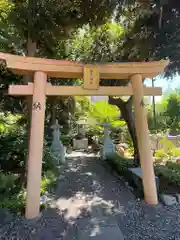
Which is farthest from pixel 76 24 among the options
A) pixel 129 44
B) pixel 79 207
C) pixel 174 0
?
pixel 79 207

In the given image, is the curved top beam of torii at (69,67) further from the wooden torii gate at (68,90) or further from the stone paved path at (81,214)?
the stone paved path at (81,214)

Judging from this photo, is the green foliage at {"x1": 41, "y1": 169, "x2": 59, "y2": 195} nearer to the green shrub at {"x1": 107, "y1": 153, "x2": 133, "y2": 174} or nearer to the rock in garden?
the green shrub at {"x1": 107, "y1": 153, "x2": 133, "y2": 174}

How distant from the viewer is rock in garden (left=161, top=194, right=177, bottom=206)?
15.4 feet

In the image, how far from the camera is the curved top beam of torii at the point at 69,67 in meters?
4.28

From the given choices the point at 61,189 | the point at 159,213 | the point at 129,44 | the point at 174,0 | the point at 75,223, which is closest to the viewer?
the point at 75,223

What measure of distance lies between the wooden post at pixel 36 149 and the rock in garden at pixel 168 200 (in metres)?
2.47

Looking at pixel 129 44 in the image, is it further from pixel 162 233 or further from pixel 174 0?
pixel 162 233

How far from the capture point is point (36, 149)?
4.21 meters

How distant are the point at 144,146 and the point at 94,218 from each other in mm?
1664

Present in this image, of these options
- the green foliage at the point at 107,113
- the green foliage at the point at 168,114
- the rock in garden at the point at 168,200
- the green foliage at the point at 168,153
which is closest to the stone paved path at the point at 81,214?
the rock in garden at the point at 168,200

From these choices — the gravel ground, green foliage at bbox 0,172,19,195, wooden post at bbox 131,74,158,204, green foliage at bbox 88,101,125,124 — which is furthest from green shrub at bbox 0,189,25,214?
green foliage at bbox 88,101,125,124

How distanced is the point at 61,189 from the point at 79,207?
130 centimetres

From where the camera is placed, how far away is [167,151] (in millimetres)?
8609

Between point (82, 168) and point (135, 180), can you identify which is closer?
point (135, 180)
